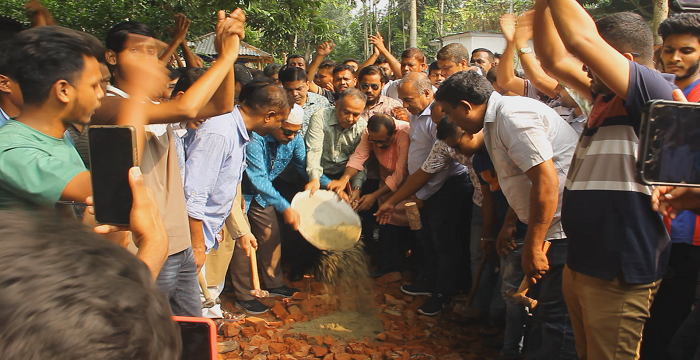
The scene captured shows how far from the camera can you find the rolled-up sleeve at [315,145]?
201 inches

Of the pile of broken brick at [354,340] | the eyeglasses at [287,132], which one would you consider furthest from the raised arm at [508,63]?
the pile of broken brick at [354,340]

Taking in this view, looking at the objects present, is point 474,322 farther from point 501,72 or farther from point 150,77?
point 150,77

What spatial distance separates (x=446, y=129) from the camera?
12.8 ft

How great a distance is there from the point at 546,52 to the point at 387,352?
8.41ft

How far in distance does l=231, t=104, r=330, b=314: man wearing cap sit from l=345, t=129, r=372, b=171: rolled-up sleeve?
33 centimetres

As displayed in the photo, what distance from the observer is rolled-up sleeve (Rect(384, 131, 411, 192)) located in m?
5.29

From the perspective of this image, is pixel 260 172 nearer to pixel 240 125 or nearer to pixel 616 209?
pixel 240 125

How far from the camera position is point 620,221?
84.0 inches

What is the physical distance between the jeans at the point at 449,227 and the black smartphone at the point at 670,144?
3.34 metres

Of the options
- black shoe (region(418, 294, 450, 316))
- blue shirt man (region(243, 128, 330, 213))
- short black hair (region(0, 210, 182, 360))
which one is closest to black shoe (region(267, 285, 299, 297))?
blue shirt man (region(243, 128, 330, 213))

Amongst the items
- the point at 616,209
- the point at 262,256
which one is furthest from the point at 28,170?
the point at 262,256

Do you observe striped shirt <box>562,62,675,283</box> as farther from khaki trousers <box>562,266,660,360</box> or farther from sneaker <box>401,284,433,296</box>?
sneaker <box>401,284,433,296</box>

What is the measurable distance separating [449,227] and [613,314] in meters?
2.64

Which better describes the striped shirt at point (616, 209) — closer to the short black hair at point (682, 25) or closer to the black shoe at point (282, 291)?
the short black hair at point (682, 25)
